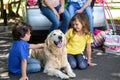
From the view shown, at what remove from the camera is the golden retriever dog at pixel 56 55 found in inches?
236

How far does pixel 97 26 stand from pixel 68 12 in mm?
1207

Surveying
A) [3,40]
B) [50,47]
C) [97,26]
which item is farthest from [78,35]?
[3,40]

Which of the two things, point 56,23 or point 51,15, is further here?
point 56,23

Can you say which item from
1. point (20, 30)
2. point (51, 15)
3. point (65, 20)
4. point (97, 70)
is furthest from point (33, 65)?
point (65, 20)

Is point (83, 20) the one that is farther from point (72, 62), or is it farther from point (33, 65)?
point (33, 65)

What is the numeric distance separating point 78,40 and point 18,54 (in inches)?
49.6

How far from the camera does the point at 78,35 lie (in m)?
6.61

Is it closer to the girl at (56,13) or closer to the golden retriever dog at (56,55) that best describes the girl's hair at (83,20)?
the golden retriever dog at (56,55)

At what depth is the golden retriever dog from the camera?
600cm

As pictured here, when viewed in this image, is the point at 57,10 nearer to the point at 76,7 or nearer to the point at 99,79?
the point at 76,7

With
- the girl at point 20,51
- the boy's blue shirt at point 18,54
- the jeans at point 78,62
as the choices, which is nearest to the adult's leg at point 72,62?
the jeans at point 78,62

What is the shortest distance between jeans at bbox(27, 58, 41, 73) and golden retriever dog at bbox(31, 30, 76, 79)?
0.15 meters

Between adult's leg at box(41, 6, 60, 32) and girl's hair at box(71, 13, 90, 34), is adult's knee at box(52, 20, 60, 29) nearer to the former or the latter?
adult's leg at box(41, 6, 60, 32)

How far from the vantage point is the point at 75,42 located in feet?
21.6
